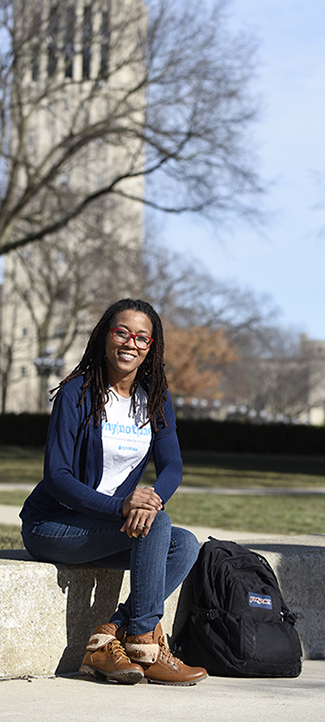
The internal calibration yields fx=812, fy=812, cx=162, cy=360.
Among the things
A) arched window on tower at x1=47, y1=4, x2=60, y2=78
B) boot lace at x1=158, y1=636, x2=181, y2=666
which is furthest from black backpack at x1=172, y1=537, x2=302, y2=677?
arched window on tower at x1=47, y1=4, x2=60, y2=78

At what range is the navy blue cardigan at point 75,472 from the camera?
11.4ft

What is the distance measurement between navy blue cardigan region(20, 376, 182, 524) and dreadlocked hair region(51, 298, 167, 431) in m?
0.06

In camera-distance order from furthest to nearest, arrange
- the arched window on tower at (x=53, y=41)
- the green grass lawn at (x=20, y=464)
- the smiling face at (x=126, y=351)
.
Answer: the arched window on tower at (x=53, y=41) → the green grass lawn at (x=20, y=464) → the smiling face at (x=126, y=351)

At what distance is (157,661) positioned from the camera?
11.3 ft

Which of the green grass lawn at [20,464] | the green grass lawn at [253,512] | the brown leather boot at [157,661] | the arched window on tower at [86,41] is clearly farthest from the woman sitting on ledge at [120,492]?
the arched window on tower at [86,41]

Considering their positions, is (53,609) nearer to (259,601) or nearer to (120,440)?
(120,440)

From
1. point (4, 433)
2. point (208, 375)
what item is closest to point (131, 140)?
point (4, 433)

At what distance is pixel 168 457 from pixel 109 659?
→ 3.16 ft

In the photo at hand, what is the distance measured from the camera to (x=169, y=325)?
171 feet

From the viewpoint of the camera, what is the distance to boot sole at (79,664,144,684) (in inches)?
132

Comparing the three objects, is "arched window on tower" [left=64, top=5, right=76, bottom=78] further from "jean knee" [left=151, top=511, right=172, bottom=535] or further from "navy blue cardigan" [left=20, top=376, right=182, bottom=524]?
"jean knee" [left=151, top=511, right=172, bottom=535]

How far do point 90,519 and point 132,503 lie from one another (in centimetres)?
29

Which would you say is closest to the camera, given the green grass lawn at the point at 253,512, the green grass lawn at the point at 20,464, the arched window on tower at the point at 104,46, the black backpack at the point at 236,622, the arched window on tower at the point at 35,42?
the black backpack at the point at 236,622

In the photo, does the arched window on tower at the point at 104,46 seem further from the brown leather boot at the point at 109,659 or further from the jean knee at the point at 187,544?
the brown leather boot at the point at 109,659
